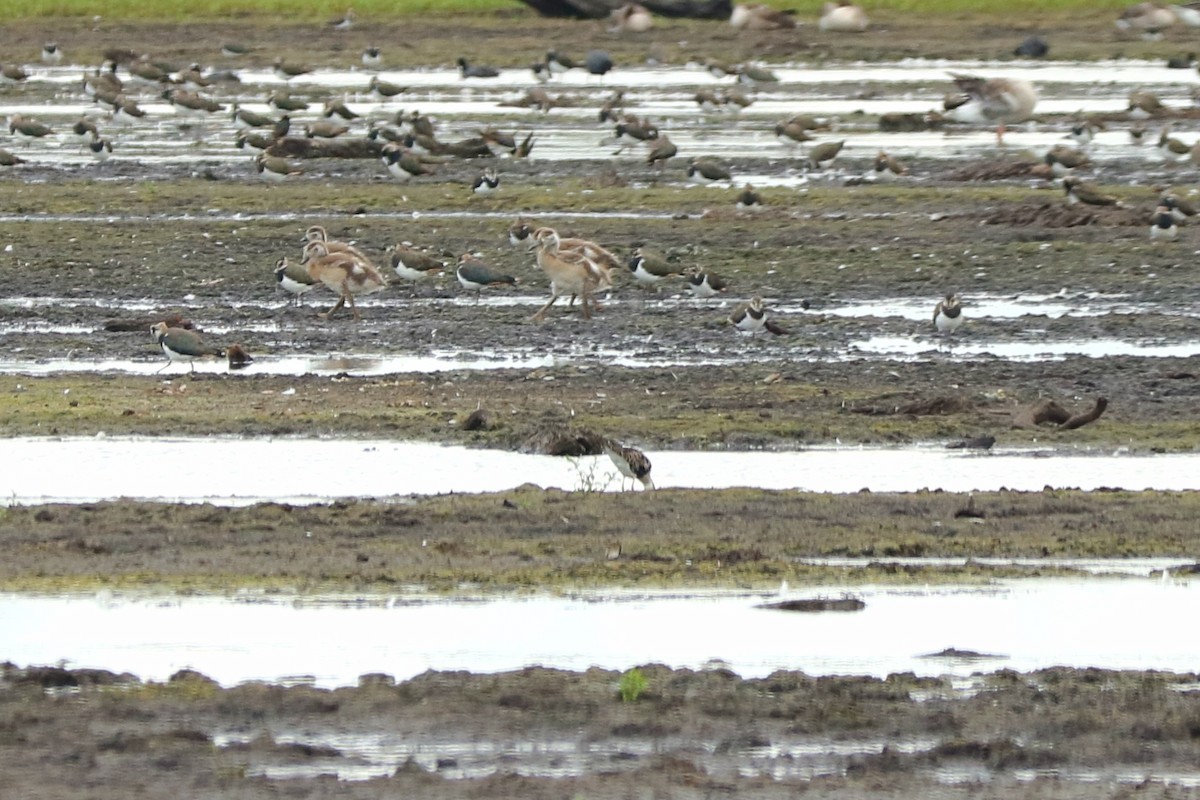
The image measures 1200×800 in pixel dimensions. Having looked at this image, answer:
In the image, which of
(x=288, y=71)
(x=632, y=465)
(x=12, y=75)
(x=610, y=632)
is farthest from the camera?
(x=288, y=71)

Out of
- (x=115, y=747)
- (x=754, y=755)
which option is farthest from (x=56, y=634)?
(x=754, y=755)

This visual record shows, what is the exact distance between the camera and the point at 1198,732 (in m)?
7.23

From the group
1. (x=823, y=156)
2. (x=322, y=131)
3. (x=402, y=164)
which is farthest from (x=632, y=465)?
(x=322, y=131)

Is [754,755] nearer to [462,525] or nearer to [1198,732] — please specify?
[1198,732]

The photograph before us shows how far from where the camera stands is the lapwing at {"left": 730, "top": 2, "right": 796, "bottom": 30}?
53406mm

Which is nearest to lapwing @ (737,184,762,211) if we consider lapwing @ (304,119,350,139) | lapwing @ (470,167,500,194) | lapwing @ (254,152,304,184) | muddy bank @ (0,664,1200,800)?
lapwing @ (470,167,500,194)

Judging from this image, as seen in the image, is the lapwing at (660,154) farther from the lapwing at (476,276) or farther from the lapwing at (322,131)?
the lapwing at (476,276)

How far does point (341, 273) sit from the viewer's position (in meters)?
18.2

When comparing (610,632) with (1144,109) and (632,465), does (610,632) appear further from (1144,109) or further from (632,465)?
(1144,109)

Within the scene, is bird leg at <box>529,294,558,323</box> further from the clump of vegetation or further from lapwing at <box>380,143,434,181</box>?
the clump of vegetation

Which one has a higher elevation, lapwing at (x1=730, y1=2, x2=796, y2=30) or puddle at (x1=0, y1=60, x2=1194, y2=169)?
lapwing at (x1=730, y1=2, x2=796, y2=30)

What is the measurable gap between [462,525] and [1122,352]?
7.21 metres

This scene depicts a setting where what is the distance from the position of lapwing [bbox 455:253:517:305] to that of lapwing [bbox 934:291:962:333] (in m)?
4.05

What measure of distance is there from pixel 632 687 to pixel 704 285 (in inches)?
452
